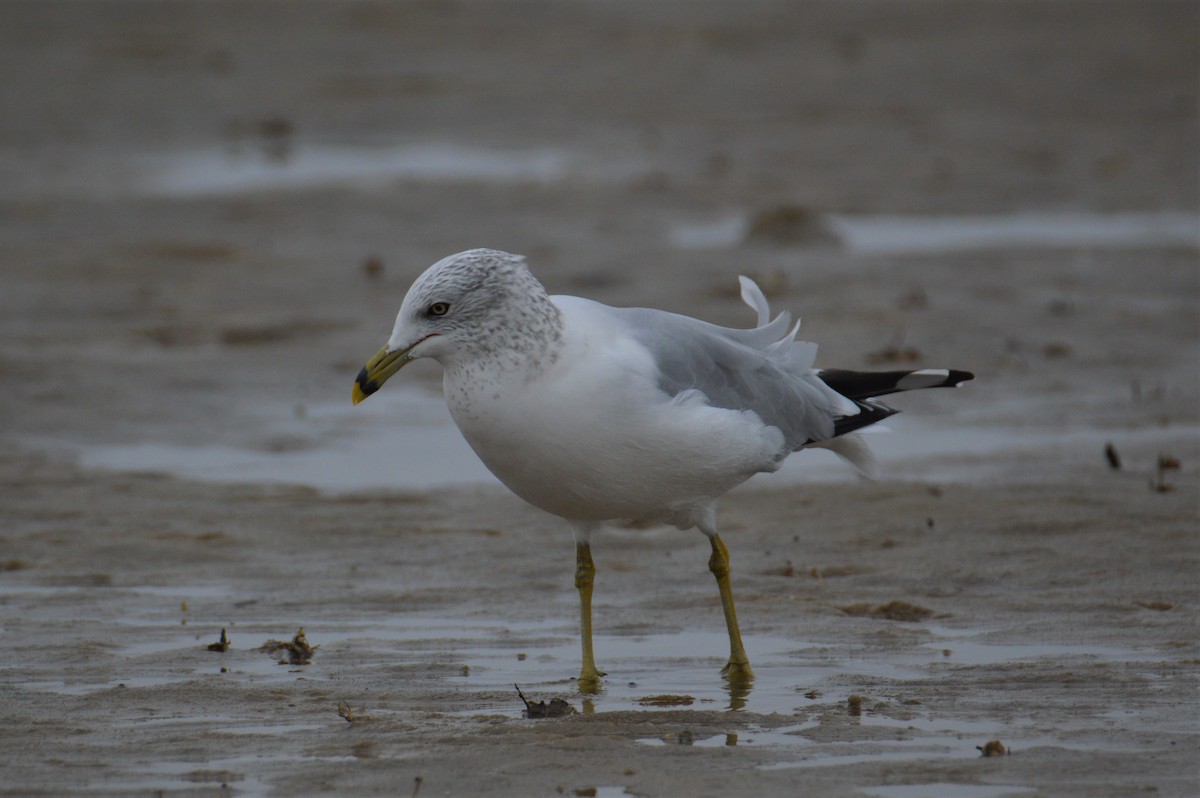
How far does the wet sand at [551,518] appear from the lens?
5.47 metres

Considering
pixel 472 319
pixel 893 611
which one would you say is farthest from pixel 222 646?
pixel 893 611

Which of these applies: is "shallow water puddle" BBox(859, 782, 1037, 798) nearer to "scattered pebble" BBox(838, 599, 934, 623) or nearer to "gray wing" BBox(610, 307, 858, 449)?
"gray wing" BBox(610, 307, 858, 449)

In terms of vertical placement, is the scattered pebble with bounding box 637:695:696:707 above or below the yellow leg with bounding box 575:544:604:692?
below

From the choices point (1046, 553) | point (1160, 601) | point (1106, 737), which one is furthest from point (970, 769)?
point (1046, 553)

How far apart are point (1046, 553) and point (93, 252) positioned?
947 centimetres

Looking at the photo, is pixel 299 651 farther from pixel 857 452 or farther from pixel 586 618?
pixel 857 452

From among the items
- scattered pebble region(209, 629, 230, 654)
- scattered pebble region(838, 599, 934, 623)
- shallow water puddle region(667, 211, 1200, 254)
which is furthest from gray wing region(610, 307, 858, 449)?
shallow water puddle region(667, 211, 1200, 254)

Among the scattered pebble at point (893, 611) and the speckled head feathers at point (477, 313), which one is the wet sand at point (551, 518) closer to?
the scattered pebble at point (893, 611)

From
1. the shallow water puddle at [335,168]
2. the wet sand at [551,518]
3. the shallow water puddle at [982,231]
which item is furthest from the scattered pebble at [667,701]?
the shallow water puddle at [335,168]

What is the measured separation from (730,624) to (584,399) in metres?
1.20

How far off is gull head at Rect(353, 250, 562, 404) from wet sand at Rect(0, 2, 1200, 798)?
121 centimetres

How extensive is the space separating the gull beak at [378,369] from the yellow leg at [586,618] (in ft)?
3.61

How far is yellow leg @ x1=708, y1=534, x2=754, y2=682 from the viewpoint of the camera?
243 inches

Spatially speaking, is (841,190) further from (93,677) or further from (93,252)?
(93,677)
